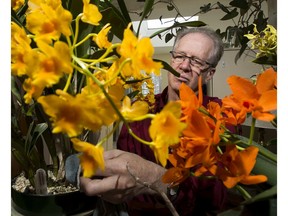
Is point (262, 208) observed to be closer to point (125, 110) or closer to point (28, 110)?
point (125, 110)

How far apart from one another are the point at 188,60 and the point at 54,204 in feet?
1.90

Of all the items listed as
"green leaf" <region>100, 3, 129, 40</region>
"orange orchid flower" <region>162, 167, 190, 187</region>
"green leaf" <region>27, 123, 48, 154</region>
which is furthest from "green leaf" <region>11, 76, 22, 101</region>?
"orange orchid flower" <region>162, 167, 190, 187</region>

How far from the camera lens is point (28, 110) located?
0.43 metres

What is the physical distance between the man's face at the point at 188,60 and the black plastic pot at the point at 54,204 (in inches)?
19.7

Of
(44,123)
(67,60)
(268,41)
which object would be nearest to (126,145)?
(44,123)

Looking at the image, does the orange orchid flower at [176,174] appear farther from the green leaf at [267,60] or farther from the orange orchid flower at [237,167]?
the green leaf at [267,60]

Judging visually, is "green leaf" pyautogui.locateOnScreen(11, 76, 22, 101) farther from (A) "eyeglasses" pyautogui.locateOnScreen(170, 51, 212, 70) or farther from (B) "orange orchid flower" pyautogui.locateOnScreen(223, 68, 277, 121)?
(A) "eyeglasses" pyautogui.locateOnScreen(170, 51, 212, 70)

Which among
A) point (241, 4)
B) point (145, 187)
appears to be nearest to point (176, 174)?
point (145, 187)

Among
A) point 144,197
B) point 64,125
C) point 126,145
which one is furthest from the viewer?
point 126,145

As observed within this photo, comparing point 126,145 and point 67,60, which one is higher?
point 67,60

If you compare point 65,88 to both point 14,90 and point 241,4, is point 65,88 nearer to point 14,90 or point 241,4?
point 14,90

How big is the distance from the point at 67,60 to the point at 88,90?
4 cm

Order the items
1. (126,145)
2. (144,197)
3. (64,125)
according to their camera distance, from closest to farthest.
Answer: (64,125)
(144,197)
(126,145)

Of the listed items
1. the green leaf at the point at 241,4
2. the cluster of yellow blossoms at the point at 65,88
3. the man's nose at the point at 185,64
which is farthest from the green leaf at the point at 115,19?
the green leaf at the point at 241,4
